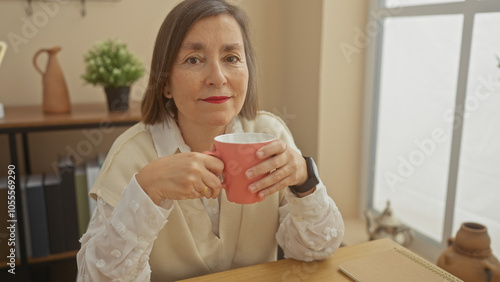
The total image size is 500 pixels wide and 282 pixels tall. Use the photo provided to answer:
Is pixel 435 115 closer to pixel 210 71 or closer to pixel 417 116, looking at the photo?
pixel 417 116

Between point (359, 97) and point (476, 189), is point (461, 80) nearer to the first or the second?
point (476, 189)

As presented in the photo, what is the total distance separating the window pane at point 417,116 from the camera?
5.46 ft

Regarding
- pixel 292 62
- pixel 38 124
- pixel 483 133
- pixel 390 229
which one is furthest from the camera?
pixel 292 62

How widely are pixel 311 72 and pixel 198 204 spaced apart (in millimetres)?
1195

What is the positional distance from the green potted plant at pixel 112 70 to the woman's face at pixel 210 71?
0.87 meters

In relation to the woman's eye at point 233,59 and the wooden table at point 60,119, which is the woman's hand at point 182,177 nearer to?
the woman's eye at point 233,59

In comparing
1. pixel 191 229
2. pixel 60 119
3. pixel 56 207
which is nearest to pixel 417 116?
pixel 191 229

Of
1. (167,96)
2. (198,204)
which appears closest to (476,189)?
(198,204)

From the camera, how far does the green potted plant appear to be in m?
1.78

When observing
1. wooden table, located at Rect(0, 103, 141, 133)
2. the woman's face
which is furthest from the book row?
the woman's face

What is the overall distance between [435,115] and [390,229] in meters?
0.51

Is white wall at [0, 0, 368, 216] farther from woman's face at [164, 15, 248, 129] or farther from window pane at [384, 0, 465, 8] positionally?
woman's face at [164, 15, 248, 129]

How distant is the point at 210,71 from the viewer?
966mm

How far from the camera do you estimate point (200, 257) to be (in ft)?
3.51
